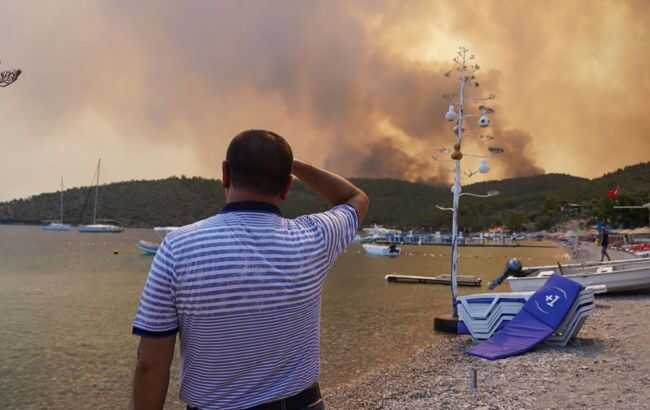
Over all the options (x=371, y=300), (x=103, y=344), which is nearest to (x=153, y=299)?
(x=103, y=344)

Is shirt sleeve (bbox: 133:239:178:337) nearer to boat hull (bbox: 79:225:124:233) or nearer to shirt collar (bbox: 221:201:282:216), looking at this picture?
shirt collar (bbox: 221:201:282:216)

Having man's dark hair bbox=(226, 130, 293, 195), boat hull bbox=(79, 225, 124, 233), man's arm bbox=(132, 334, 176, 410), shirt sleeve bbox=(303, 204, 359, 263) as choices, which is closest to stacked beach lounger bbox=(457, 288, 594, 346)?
shirt sleeve bbox=(303, 204, 359, 263)

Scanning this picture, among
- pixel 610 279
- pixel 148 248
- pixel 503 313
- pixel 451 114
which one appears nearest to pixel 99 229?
pixel 148 248

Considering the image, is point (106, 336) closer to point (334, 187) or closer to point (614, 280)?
point (614, 280)

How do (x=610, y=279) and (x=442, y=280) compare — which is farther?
(x=442, y=280)

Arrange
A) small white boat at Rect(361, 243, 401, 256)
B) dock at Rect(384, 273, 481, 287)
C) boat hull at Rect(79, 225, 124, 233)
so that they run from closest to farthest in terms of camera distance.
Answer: dock at Rect(384, 273, 481, 287)
small white boat at Rect(361, 243, 401, 256)
boat hull at Rect(79, 225, 124, 233)

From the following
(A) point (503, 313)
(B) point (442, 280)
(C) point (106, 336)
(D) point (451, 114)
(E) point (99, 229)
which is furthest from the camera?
(E) point (99, 229)

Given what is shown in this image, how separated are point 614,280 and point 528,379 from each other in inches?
575

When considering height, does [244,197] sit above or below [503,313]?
above

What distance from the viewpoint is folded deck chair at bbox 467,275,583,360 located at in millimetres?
11836

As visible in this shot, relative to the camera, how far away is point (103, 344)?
18359 mm

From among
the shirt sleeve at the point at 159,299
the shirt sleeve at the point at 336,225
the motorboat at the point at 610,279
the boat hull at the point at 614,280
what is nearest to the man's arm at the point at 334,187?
the shirt sleeve at the point at 336,225

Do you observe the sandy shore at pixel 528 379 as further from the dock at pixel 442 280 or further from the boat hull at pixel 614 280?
the dock at pixel 442 280

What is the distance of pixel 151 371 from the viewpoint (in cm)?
193
